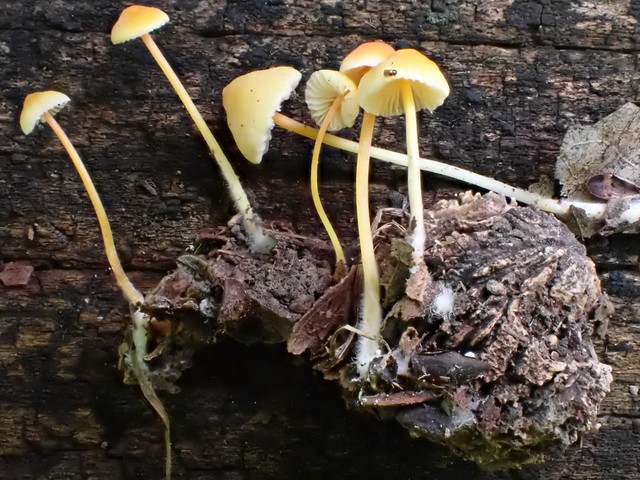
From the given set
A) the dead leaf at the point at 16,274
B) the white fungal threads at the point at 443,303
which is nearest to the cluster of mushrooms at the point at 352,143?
the white fungal threads at the point at 443,303

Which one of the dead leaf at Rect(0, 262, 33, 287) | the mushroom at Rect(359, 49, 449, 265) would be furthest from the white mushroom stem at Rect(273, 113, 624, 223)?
the dead leaf at Rect(0, 262, 33, 287)

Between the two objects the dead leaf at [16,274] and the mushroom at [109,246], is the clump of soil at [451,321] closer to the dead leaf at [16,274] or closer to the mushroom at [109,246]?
the mushroom at [109,246]

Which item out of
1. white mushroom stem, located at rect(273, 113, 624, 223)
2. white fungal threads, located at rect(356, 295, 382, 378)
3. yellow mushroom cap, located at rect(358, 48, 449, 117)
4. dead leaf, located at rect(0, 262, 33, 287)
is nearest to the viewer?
yellow mushroom cap, located at rect(358, 48, 449, 117)

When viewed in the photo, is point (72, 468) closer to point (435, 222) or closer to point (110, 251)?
point (110, 251)

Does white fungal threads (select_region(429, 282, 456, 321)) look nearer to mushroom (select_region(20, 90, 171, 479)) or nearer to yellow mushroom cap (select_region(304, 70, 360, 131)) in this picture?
yellow mushroom cap (select_region(304, 70, 360, 131))

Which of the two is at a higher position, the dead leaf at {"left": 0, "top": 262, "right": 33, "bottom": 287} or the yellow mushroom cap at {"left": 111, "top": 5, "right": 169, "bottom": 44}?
the yellow mushroom cap at {"left": 111, "top": 5, "right": 169, "bottom": 44}

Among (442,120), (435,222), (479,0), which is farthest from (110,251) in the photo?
(479,0)
